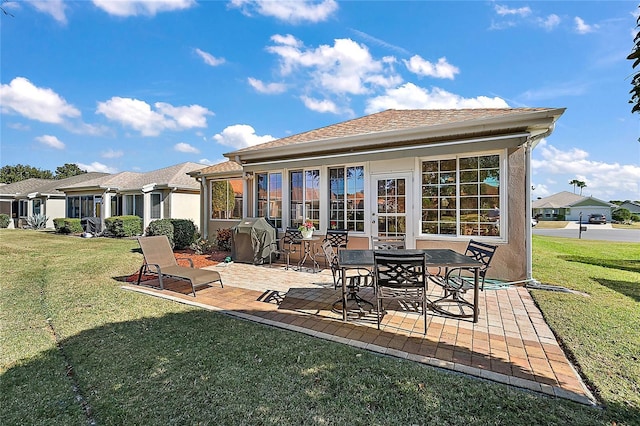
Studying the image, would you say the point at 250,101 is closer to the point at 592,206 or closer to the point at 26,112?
the point at 26,112

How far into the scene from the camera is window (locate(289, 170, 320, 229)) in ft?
34.5

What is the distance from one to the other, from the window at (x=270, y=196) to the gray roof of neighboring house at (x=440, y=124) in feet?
3.89

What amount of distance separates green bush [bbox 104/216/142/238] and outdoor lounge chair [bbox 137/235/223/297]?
1555 centimetres

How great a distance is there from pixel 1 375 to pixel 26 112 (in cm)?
2957

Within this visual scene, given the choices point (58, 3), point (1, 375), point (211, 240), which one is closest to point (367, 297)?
point (1, 375)

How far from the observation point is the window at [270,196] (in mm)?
11305

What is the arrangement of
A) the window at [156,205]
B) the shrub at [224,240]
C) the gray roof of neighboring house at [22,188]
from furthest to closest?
the gray roof of neighboring house at [22,188] < the window at [156,205] < the shrub at [224,240]

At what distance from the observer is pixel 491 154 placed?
7.72 m

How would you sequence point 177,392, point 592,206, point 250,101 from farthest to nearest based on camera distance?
point 592,206 → point 250,101 → point 177,392

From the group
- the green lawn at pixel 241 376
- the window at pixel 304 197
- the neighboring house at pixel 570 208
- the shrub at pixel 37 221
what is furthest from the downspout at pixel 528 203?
the neighboring house at pixel 570 208

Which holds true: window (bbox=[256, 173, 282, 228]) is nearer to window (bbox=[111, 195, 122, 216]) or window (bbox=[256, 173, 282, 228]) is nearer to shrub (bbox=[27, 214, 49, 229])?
window (bbox=[111, 195, 122, 216])

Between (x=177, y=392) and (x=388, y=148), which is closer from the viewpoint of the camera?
(x=177, y=392)

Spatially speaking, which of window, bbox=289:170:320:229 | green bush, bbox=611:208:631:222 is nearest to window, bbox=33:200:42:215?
window, bbox=289:170:320:229

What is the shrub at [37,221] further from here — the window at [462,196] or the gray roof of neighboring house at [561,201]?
the gray roof of neighboring house at [561,201]
